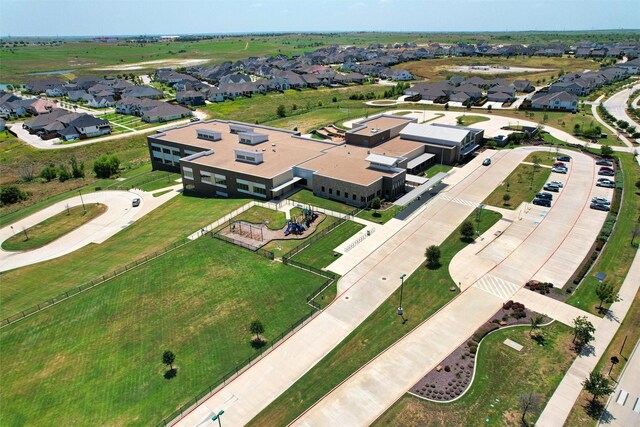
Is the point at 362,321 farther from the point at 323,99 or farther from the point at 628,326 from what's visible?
the point at 323,99

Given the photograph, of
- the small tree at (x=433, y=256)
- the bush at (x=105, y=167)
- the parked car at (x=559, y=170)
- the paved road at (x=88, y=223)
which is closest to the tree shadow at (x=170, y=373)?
the small tree at (x=433, y=256)

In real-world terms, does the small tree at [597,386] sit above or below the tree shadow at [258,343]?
above

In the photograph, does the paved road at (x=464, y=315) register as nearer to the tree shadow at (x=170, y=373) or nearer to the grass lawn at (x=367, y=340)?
the grass lawn at (x=367, y=340)

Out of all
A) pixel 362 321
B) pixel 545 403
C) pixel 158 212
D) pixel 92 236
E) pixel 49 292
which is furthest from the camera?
pixel 158 212

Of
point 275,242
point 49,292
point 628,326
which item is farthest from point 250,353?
point 628,326

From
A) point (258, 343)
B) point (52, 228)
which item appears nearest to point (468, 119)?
point (258, 343)

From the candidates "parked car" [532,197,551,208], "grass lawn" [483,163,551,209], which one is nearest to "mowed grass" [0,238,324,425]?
"grass lawn" [483,163,551,209]

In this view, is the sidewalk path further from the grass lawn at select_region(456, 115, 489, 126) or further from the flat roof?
the grass lawn at select_region(456, 115, 489, 126)
